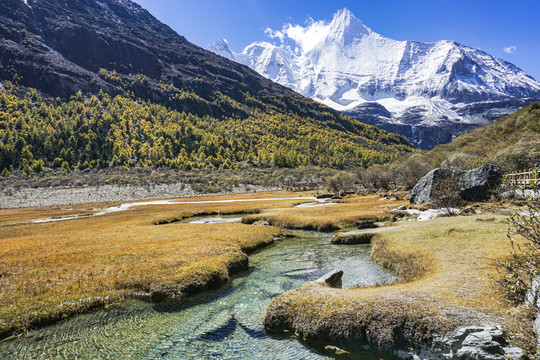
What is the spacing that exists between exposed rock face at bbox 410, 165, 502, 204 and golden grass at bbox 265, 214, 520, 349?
2735 cm

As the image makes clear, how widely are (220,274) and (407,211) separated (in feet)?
120

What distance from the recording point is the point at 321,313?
12.8 m

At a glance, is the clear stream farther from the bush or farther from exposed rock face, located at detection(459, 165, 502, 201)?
exposed rock face, located at detection(459, 165, 502, 201)

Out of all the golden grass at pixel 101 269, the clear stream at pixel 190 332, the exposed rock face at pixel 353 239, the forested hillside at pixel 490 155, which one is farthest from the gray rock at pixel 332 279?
the forested hillside at pixel 490 155

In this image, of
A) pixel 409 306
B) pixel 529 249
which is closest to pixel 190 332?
pixel 409 306

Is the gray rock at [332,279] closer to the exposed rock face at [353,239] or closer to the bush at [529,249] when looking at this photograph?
the bush at [529,249]

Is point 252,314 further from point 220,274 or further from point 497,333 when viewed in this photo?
point 497,333

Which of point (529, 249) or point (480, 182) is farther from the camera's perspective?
point (480, 182)

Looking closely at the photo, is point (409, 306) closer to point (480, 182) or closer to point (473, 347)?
point (473, 347)

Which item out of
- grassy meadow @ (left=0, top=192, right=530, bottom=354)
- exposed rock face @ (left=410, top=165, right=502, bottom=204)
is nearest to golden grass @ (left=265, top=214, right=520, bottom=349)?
grassy meadow @ (left=0, top=192, right=530, bottom=354)

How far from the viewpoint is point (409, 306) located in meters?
11.7

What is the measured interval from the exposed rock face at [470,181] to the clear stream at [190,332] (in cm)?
3214

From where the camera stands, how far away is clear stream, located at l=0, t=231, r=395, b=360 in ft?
38.7

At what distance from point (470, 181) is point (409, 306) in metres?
41.3
